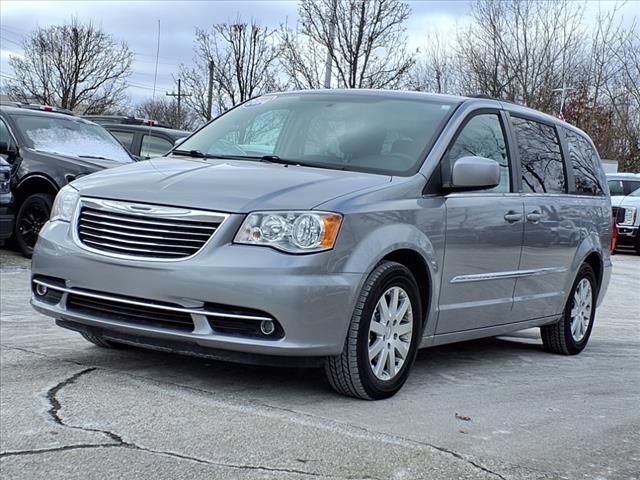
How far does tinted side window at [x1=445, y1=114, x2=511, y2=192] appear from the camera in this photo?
5660 millimetres

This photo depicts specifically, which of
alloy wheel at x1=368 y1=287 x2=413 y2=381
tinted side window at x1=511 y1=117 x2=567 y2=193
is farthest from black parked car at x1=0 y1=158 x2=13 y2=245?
alloy wheel at x1=368 y1=287 x2=413 y2=381

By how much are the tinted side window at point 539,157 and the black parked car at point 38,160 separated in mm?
5665

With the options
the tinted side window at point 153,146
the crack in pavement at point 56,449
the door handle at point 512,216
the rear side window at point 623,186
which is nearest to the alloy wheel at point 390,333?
the door handle at point 512,216

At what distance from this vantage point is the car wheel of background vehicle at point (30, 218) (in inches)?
426

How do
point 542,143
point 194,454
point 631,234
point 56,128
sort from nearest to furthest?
point 194,454
point 542,143
point 56,128
point 631,234

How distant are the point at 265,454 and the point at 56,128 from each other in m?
8.75

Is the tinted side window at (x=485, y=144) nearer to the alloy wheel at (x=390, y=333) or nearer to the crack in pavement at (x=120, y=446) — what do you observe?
the alloy wheel at (x=390, y=333)

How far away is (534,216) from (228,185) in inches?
95.7

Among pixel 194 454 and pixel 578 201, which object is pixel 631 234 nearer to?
pixel 578 201

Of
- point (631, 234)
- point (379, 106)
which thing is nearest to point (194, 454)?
point (379, 106)

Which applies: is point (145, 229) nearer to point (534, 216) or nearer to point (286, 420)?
point (286, 420)

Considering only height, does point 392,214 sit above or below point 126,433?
above

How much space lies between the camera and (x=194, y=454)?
3734 millimetres

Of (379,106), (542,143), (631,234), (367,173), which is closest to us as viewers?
(367,173)
